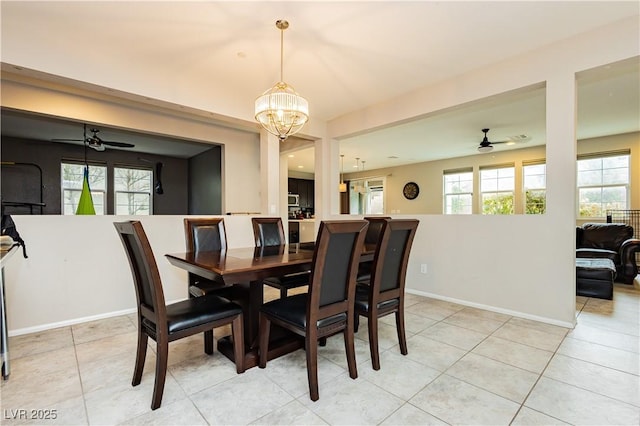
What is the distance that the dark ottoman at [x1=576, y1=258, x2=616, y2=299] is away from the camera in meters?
3.59

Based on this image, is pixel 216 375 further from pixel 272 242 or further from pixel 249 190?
pixel 249 190

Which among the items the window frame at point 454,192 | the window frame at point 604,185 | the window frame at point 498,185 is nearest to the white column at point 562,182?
the window frame at point 604,185

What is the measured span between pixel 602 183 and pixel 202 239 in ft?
23.4

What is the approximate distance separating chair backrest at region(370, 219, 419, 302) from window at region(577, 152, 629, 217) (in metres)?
5.80

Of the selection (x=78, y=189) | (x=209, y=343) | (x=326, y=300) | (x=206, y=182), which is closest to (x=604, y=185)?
(x=326, y=300)

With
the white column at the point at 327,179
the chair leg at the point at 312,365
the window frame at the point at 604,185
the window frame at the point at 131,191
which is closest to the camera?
the chair leg at the point at 312,365

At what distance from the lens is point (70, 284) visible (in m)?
2.99

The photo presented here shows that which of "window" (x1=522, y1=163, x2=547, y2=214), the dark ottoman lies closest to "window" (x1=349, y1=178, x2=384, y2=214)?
"window" (x1=522, y1=163, x2=547, y2=214)

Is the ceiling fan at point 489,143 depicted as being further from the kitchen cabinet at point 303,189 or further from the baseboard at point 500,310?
the kitchen cabinet at point 303,189

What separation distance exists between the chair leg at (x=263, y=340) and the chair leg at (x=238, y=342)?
0.13 metres

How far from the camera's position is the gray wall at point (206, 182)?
19.4ft

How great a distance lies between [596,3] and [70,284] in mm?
5198

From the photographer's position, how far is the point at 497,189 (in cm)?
721

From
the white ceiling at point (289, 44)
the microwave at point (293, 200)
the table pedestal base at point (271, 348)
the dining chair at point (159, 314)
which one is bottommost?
the table pedestal base at point (271, 348)
